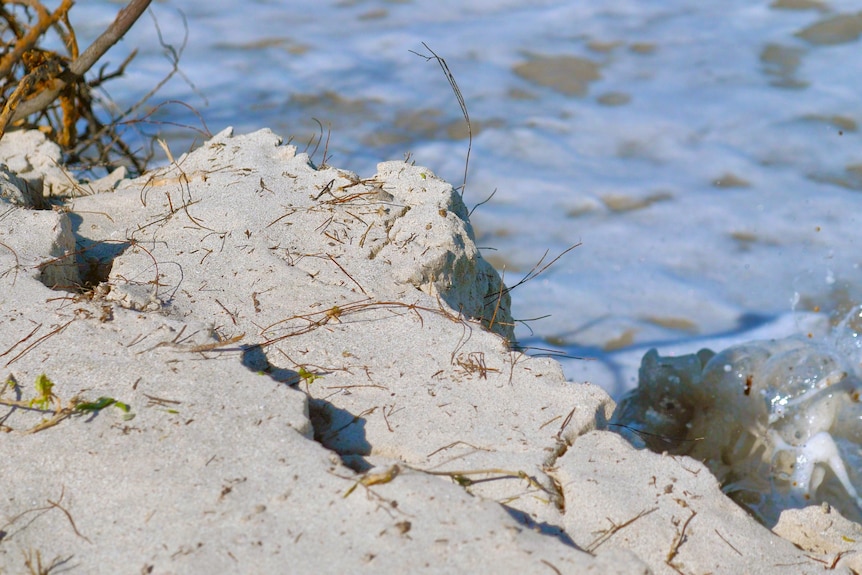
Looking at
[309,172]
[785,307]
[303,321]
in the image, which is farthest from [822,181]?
[303,321]

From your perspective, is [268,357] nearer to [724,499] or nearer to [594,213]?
[724,499]

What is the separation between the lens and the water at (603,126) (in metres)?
5.39

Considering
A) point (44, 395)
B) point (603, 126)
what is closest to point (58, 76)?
point (44, 395)

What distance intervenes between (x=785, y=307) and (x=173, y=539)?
457 cm

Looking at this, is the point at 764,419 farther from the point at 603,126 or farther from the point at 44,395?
the point at 603,126

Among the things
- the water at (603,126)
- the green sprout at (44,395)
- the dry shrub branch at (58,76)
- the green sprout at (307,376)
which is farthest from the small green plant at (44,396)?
the water at (603,126)

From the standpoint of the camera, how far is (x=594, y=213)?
6195 millimetres

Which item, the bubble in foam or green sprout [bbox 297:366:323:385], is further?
the bubble in foam

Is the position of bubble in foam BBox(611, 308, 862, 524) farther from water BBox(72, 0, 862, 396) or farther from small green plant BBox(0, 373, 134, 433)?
small green plant BBox(0, 373, 134, 433)

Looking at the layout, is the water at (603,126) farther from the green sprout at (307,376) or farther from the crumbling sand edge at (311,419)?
the green sprout at (307,376)

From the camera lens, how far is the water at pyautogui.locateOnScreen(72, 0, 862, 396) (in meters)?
5.39

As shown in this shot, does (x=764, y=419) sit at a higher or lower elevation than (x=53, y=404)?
lower

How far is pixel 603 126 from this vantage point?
23.7 ft

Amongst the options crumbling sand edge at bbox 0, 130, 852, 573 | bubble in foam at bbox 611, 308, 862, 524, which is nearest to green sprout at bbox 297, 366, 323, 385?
crumbling sand edge at bbox 0, 130, 852, 573
